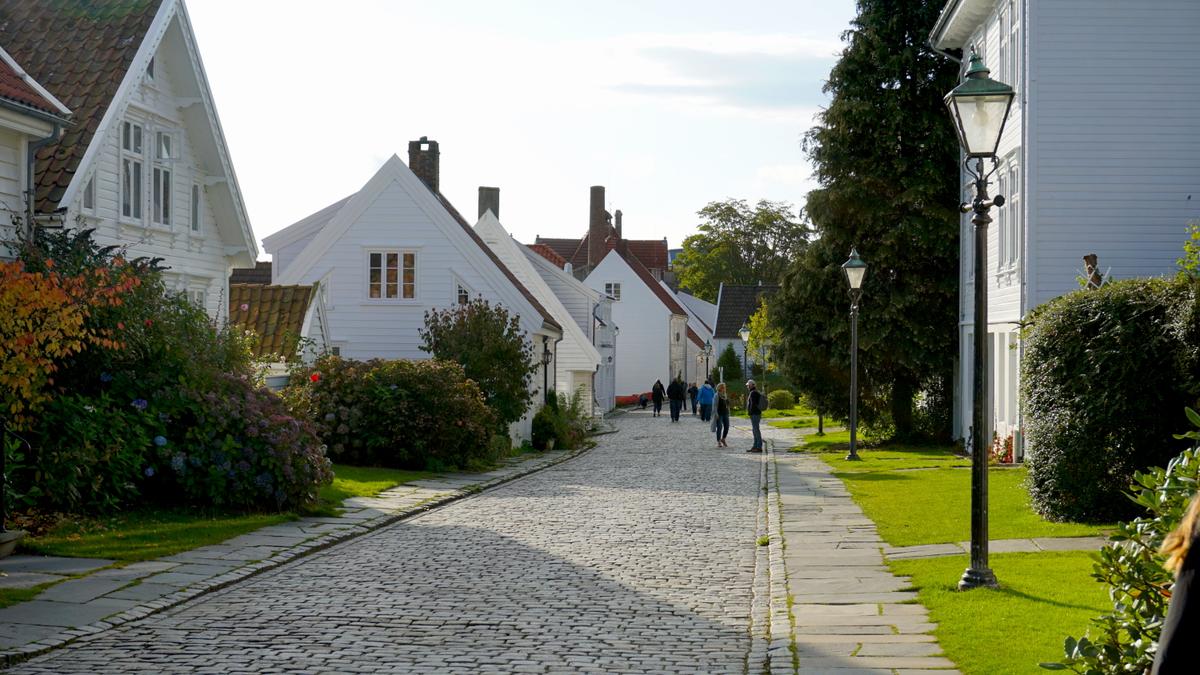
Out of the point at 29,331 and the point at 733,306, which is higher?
the point at 733,306

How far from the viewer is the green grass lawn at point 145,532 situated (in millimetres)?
12891

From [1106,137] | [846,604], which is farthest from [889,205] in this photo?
[846,604]

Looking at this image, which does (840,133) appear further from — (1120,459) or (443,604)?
(443,604)

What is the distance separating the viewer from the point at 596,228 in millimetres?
86875

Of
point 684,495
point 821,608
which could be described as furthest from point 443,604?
point 684,495

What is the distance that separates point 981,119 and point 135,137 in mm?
16156

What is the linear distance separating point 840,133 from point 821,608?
2578 centimetres

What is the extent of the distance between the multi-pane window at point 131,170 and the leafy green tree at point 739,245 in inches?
3094

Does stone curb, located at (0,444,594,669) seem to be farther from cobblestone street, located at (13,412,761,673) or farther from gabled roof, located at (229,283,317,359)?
gabled roof, located at (229,283,317,359)

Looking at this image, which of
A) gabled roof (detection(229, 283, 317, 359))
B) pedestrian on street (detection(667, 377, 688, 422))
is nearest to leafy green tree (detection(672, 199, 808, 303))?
pedestrian on street (detection(667, 377, 688, 422))

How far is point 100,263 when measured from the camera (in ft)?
56.5

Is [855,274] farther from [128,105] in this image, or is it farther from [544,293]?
[544,293]

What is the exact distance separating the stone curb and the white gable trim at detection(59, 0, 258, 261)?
656 cm

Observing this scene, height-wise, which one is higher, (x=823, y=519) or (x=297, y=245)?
(x=297, y=245)
